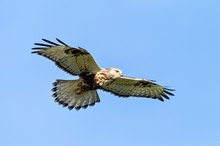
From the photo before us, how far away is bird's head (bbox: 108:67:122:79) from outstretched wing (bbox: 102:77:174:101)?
0.09m

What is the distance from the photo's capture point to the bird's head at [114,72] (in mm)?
23625

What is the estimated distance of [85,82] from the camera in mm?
23859

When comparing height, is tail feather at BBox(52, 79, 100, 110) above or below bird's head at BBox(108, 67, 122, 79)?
below

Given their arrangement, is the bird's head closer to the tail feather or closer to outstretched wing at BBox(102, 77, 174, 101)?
outstretched wing at BBox(102, 77, 174, 101)

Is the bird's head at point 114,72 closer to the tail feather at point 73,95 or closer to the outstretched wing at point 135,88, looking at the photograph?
the outstretched wing at point 135,88

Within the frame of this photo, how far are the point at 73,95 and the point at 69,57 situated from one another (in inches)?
39.2

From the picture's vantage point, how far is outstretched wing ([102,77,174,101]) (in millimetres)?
→ 23844

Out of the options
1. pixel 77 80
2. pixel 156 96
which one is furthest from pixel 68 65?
pixel 156 96

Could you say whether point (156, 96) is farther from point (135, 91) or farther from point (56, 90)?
point (56, 90)

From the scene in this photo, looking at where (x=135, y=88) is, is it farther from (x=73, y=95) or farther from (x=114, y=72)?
(x=73, y=95)

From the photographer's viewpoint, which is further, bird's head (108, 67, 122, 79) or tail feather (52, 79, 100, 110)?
tail feather (52, 79, 100, 110)

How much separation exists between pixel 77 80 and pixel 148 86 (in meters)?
1.51

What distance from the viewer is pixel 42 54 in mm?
23266

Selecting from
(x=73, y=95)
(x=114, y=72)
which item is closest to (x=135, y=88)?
(x=114, y=72)
